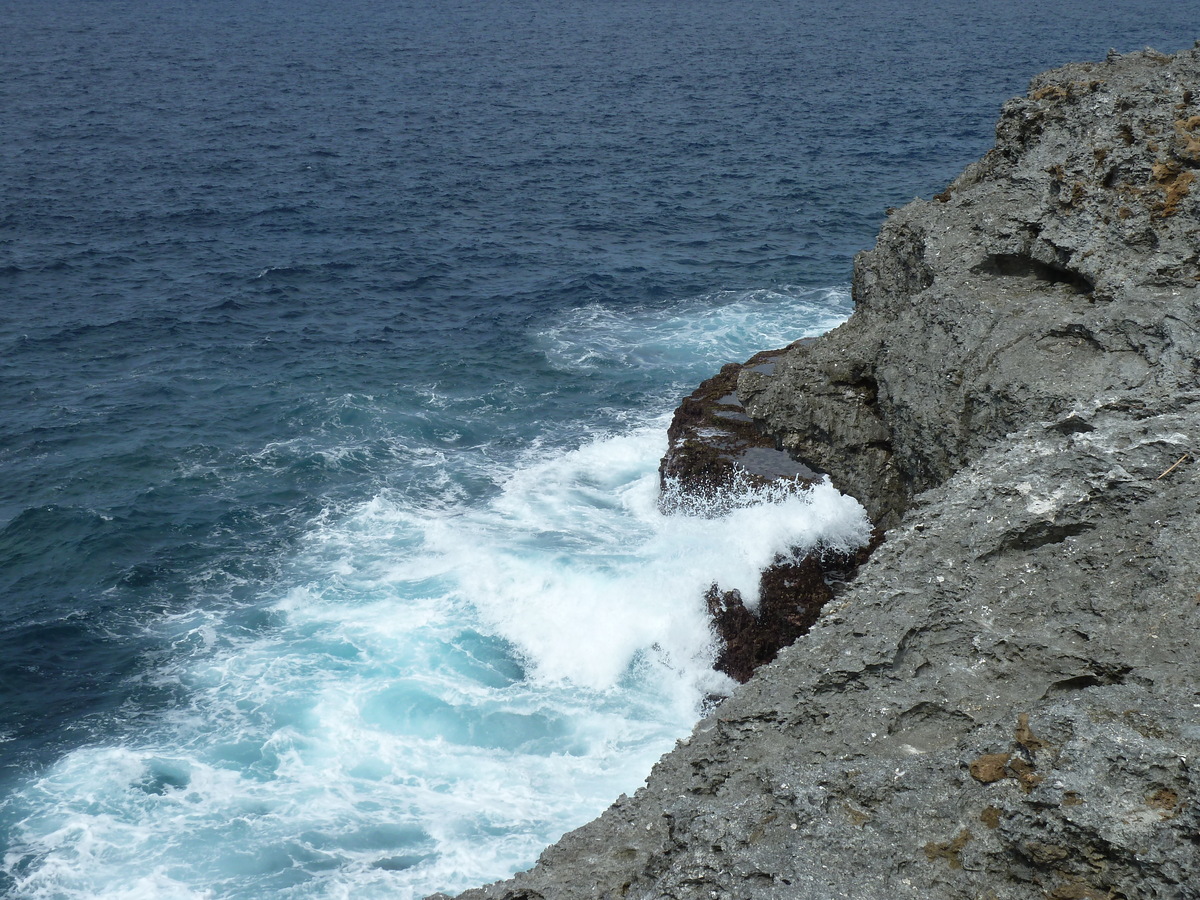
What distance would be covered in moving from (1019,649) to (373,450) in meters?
27.2

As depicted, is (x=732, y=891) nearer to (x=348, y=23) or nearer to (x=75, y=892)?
(x=75, y=892)

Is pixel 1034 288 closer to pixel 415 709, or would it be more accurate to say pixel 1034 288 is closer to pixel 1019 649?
pixel 1019 649

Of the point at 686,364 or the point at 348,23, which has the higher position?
the point at 348,23

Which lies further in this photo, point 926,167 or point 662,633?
point 926,167

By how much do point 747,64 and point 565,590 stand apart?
82287 mm

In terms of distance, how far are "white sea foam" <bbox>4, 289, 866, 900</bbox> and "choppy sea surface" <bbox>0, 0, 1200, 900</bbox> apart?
0.08 m

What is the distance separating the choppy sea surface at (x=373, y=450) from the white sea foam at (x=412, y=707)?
8 cm

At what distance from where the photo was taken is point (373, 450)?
→ 33531 millimetres

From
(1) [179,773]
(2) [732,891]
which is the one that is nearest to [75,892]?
(1) [179,773]

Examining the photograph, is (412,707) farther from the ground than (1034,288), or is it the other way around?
(1034,288)

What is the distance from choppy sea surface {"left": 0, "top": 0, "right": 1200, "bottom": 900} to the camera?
67.3 ft

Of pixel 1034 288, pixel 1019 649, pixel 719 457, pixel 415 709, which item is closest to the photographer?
pixel 1019 649

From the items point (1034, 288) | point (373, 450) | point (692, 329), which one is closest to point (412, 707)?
point (373, 450)

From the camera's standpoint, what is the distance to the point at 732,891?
712 cm
